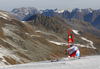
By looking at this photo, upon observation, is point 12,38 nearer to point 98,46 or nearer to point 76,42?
point 76,42

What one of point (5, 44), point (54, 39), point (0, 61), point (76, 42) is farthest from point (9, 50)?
point (76, 42)

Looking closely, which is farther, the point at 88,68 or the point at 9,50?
the point at 9,50

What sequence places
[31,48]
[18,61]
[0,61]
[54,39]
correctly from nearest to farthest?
[0,61] → [18,61] → [31,48] → [54,39]

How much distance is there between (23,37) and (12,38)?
12201 millimetres

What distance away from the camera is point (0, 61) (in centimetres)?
5531

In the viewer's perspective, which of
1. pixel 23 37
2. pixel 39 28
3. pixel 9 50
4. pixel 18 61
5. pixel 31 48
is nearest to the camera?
pixel 18 61

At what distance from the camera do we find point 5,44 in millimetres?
76312

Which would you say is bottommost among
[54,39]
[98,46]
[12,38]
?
[98,46]

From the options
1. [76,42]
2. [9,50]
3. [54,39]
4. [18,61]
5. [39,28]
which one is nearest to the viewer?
[18,61]

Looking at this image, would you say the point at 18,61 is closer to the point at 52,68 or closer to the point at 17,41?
the point at 17,41

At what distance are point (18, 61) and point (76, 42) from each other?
106 m

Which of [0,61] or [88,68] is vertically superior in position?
[88,68]

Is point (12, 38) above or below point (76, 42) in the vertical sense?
above

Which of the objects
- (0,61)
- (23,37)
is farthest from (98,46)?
(0,61)
